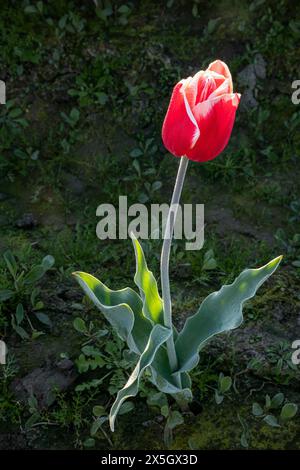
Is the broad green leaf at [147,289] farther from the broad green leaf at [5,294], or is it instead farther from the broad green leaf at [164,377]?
the broad green leaf at [5,294]

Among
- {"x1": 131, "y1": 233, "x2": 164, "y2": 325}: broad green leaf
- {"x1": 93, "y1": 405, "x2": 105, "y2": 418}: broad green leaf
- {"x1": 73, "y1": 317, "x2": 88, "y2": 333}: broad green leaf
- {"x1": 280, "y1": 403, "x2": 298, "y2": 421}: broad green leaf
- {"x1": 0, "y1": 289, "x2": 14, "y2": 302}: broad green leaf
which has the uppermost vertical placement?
{"x1": 131, "y1": 233, "x2": 164, "y2": 325}: broad green leaf

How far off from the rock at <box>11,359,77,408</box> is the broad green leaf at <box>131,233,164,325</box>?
541 millimetres

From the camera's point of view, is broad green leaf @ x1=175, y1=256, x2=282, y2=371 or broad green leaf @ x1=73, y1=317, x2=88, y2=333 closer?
broad green leaf @ x1=175, y1=256, x2=282, y2=371

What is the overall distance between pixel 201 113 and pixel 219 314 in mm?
733

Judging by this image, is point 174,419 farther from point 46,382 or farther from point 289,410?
point 46,382

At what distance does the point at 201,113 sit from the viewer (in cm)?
197

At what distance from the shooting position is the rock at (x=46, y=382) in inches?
108

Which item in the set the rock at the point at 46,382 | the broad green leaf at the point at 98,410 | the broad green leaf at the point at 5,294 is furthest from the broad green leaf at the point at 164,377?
the broad green leaf at the point at 5,294

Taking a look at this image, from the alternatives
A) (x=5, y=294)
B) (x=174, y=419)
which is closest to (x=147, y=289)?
(x=174, y=419)

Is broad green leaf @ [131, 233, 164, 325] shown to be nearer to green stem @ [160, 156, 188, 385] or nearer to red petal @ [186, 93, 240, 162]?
green stem @ [160, 156, 188, 385]

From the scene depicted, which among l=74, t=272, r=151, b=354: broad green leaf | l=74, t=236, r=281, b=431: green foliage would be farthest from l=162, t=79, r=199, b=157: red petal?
l=74, t=272, r=151, b=354: broad green leaf

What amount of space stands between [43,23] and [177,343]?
236 cm

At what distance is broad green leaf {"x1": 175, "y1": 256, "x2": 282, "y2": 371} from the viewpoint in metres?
2.29
